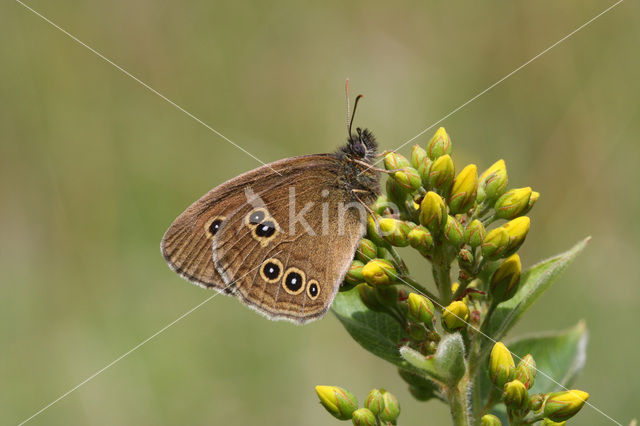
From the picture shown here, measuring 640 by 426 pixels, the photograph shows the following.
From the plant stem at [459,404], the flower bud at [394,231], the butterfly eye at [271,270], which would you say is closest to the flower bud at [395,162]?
the flower bud at [394,231]

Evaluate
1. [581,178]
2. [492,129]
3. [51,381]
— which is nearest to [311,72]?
[492,129]

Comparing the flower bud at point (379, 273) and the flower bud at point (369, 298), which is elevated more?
the flower bud at point (379, 273)

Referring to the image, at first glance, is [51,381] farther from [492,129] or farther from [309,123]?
[492,129]

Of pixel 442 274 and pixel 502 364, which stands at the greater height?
pixel 442 274

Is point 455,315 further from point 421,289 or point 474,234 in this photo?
point 474,234

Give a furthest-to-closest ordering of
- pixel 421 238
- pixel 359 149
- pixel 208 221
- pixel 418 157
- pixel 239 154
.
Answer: pixel 239 154 → pixel 359 149 → pixel 208 221 → pixel 418 157 → pixel 421 238

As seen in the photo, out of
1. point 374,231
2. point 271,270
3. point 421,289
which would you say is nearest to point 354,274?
point 374,231

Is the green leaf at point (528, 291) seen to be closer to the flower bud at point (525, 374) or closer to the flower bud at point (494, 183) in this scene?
the flower bud at point (525, 374)
